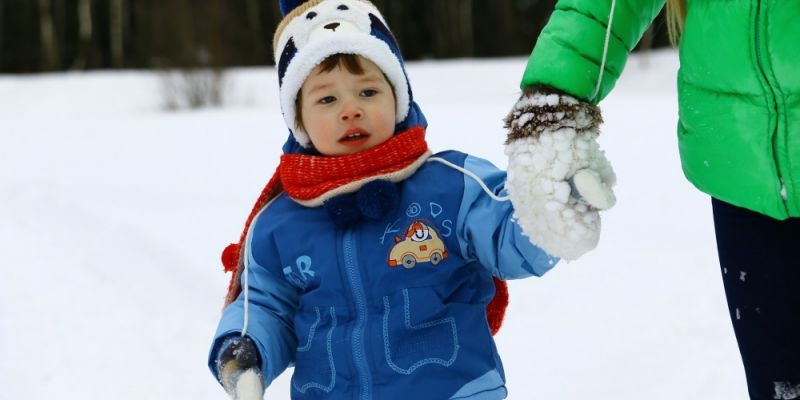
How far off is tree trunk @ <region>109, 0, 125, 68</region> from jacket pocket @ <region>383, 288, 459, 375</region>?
15641 mm

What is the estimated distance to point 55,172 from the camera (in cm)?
646

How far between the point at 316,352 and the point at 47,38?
15.9m

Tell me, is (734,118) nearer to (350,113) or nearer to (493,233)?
(493,233)

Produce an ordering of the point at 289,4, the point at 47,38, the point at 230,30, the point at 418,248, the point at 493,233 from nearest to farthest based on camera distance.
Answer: the point at 493,233 → the point at 418,248 → the point at 289,4 → the point at 230,30 → the point at 47,38

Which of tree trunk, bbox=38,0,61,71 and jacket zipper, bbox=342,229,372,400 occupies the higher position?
jacket zipper, bbox=342,229,372,400

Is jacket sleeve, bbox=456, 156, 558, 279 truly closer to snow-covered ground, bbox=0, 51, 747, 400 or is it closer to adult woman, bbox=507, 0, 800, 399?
adult woman, bbox=507, 0, 800, 399

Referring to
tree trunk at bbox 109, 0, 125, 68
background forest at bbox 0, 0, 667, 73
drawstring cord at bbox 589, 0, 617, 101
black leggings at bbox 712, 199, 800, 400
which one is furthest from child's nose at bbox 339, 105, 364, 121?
tree trunk at bbox 109, 0, 125, 68

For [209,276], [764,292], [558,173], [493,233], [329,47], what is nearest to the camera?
[558,173]

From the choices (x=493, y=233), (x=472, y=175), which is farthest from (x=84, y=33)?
(x=493, y=233)

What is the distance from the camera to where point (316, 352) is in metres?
1.92

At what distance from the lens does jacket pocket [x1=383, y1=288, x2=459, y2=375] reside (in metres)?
1.84

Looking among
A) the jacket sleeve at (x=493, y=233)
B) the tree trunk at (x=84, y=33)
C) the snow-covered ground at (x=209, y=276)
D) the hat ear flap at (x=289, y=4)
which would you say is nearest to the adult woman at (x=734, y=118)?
the jacket sleeve at (x=493, y=233)

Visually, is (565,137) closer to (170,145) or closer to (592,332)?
(592,332)

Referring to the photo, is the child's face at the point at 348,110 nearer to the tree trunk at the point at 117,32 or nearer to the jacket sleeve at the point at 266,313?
the jacket sleeve at the point at 266,313
